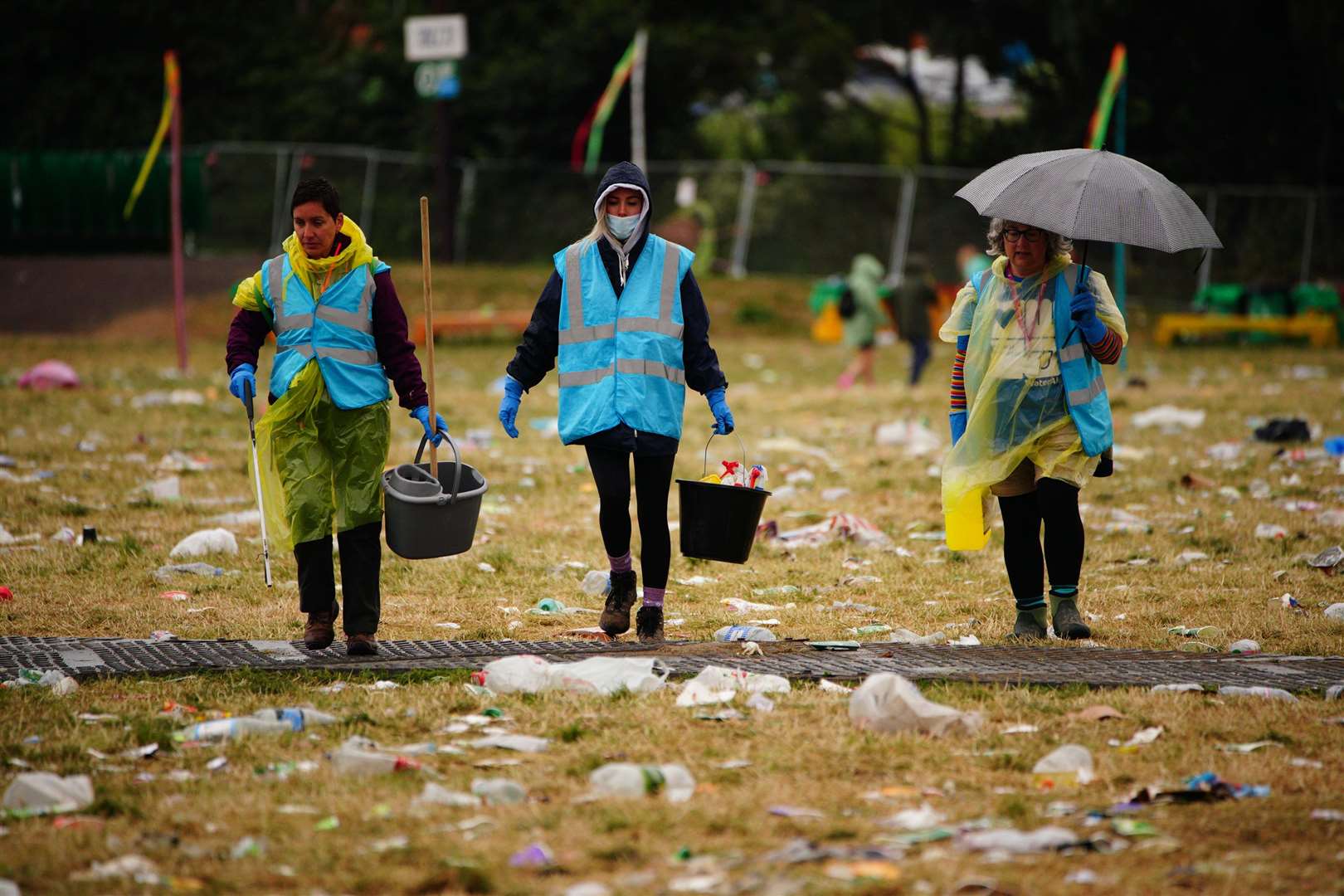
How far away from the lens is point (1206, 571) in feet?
23.6

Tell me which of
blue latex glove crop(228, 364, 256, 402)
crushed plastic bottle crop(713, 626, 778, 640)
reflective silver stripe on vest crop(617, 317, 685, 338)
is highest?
reflective silver stripe on vest crop(617, 317, 685, 338)

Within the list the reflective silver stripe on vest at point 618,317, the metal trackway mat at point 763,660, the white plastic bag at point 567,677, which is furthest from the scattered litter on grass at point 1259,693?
the reflective silver stripe on vest at point 618,317

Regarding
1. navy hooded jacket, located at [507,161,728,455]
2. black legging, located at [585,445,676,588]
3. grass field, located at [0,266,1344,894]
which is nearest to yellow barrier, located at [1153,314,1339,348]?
grass field, located at [0,266,1344,894]

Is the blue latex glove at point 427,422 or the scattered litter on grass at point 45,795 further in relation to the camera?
A: the blue latex glove at point 427,422

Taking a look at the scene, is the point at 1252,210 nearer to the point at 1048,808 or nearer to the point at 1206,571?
the point at 1206,571

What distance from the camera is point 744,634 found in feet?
19.2

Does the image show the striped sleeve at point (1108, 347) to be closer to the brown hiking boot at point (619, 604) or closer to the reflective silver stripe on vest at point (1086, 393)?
the reflective silver stripe on vest at point (1086, 393)

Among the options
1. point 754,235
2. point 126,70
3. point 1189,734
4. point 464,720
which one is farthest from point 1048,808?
point 126,70

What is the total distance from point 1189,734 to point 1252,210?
22549 mm

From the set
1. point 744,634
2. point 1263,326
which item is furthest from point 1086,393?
point 1263,326

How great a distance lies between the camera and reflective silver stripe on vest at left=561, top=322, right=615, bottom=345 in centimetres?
576

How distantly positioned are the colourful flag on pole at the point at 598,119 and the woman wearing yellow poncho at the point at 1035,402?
66.2 feet

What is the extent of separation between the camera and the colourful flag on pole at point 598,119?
25.9 m

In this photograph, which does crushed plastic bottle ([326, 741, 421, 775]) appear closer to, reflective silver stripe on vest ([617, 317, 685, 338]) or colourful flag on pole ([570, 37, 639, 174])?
reflective silver stripe on vest ([617, 317, 685, 338])
